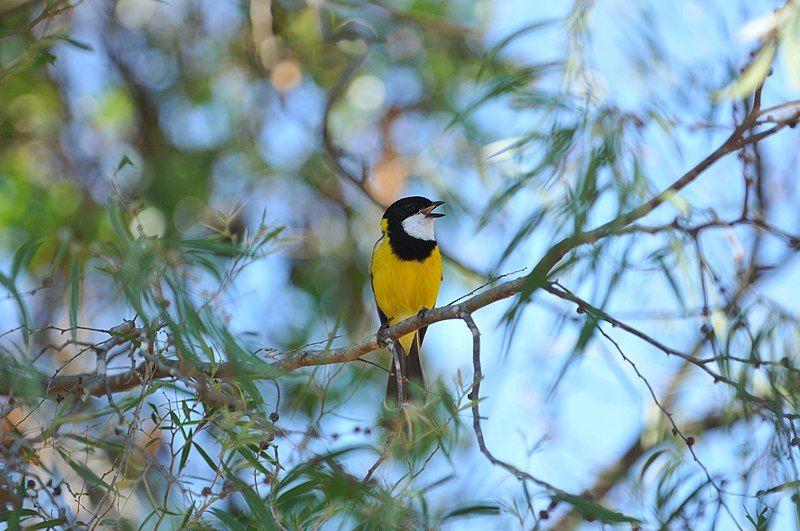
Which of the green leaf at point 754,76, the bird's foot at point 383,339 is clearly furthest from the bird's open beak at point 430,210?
the green leaf at point 754,76

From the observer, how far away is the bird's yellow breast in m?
4.35

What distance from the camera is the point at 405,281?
4.35m

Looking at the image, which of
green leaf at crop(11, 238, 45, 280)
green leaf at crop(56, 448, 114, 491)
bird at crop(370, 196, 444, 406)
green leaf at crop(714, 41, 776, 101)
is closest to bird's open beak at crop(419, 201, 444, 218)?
bird at crop(370, 196, 444, 406)

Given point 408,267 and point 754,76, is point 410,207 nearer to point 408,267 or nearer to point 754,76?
point 408,267

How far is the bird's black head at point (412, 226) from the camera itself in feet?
14.5

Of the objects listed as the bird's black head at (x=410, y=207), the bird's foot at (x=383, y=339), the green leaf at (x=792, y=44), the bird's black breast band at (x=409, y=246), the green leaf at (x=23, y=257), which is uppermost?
the bird's black head at (x=410, y=207)

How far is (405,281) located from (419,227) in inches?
12.4

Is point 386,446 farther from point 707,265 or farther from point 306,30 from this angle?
point 306,30

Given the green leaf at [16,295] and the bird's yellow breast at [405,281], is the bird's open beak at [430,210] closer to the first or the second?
the bird's yellow breast at [405,281]

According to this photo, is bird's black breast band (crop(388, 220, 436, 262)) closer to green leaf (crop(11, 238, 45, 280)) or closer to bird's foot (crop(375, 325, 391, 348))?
bird's foot (crop(375, 325, 391, 348))

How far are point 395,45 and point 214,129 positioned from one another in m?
1.28

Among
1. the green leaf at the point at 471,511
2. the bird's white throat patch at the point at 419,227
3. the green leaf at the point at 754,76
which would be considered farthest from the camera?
the bird's white throat patch at the point at 419,227

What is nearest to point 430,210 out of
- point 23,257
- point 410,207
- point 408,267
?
point 410,207

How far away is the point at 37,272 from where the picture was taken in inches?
204
